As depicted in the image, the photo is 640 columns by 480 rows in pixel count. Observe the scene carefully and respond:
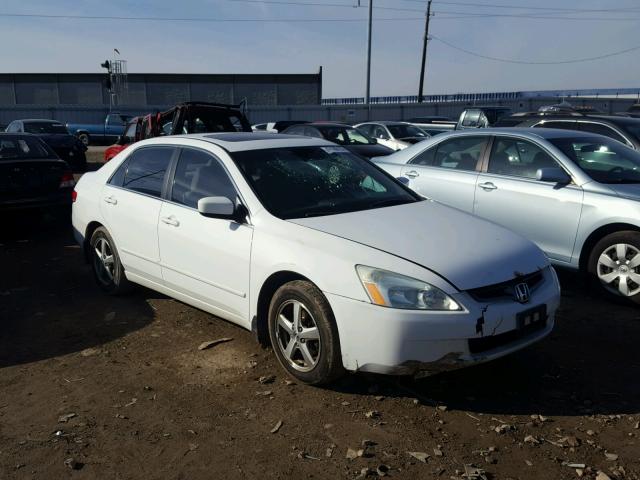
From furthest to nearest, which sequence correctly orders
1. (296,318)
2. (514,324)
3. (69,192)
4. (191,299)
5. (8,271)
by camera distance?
(69,192) → (8,271) → (191,299) → (296,318) → (514,324)

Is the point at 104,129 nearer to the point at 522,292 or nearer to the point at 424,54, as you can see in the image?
the point at 424,54

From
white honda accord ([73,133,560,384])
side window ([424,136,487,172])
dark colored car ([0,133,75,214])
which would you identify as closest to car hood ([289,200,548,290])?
white honda accord ([73,133,560,384])

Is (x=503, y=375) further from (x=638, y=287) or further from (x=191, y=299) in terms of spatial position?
(x=191, y=299)

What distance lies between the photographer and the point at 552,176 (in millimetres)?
5691

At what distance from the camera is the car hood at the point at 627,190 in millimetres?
5375

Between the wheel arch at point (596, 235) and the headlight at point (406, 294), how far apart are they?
9.05ft

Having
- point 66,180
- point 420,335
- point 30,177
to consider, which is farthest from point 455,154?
point 30,177

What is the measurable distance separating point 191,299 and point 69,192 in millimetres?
4821

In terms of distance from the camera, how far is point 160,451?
3.21m

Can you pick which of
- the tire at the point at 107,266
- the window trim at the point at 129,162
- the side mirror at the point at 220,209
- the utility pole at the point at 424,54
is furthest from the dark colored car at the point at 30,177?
the utility pole at the point at 424,54

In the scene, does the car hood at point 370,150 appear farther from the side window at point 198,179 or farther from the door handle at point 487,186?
the side window at point 198,179

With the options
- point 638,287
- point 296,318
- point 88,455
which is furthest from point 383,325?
point 638,287

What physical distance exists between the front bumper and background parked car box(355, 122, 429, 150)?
13121mm

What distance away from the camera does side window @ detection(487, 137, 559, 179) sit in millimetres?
6105
